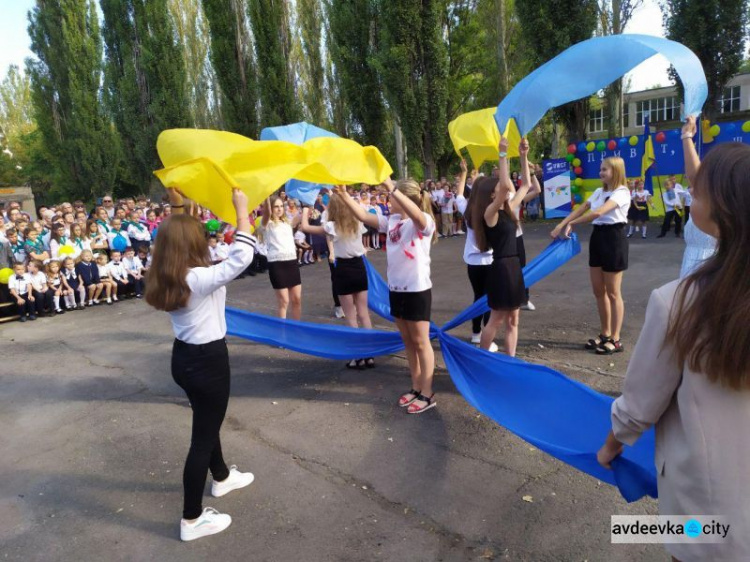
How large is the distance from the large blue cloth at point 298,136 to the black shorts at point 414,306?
1.97 metres

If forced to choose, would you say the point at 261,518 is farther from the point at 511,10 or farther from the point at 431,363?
the point at 511,10

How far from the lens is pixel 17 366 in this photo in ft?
22.0

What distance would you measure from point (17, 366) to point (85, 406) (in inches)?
88.6

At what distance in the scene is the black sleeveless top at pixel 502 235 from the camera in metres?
4.79

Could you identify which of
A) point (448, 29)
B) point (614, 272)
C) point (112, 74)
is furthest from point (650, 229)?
point (112, 74)

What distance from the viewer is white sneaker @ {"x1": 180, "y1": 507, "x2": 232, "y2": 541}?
9.90 ft

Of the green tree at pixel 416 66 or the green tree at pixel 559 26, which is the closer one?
the green tree at pixel 559 26

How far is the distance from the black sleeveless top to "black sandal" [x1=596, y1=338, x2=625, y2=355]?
1.57 meters

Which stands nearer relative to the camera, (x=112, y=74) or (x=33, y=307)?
(x=33, y=307)

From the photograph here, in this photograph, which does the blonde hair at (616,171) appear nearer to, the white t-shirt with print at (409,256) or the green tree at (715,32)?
the white t-shirt with print at (409,256)

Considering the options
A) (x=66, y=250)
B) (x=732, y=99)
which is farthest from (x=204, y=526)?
(x=732, y=99)

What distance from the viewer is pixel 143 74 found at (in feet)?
79.1

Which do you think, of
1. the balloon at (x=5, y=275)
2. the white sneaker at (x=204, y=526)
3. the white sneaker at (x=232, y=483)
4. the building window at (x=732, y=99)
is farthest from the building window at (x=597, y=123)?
the white sneaker at (x=204, y=526)

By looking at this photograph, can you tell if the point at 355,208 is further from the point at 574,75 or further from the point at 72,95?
the point at 72,95
